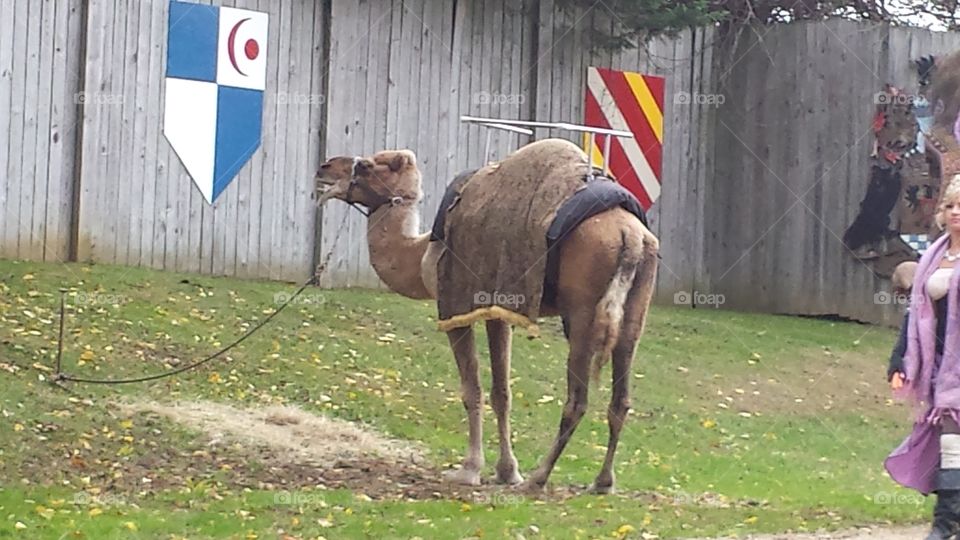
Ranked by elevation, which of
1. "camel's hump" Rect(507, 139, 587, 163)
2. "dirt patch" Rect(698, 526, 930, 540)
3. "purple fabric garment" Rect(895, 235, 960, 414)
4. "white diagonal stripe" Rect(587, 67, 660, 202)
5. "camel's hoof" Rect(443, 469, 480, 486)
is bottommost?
"camel's hoof" Rect(443, 469, 480, 486)

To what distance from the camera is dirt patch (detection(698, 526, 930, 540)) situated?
8.65 meters

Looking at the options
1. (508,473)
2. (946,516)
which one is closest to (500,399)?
(508,473)

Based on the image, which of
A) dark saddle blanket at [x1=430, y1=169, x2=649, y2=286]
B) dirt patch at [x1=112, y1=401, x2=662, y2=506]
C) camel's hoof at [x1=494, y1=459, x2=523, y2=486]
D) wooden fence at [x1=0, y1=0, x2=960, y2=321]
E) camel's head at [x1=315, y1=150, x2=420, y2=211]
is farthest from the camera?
wooden fence at [x1=0, y1=0, x2=960, y2=321]

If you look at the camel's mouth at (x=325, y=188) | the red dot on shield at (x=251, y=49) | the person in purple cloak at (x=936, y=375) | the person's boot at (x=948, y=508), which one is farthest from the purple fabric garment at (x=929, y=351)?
the red dot on shield at (x=251, y=49)

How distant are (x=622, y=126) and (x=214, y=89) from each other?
530cm

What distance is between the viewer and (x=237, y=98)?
15.8m

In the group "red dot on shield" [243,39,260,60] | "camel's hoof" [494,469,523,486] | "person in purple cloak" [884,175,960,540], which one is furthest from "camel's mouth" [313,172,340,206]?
"red dot on shield" [243,39,260,60]

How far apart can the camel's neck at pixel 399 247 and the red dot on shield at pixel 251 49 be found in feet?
16.4

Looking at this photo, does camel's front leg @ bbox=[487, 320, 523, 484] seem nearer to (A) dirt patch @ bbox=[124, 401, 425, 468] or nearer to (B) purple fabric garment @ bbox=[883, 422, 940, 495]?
(A) dirt patch @ bbox=[124, 401, 425, 468]

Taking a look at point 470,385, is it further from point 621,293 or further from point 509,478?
point 621,293

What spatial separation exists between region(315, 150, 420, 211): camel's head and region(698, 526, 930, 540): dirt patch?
390cm

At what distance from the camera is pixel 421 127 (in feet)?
56.6

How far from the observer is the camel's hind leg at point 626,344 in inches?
405

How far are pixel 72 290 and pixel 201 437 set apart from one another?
3.49 metres
